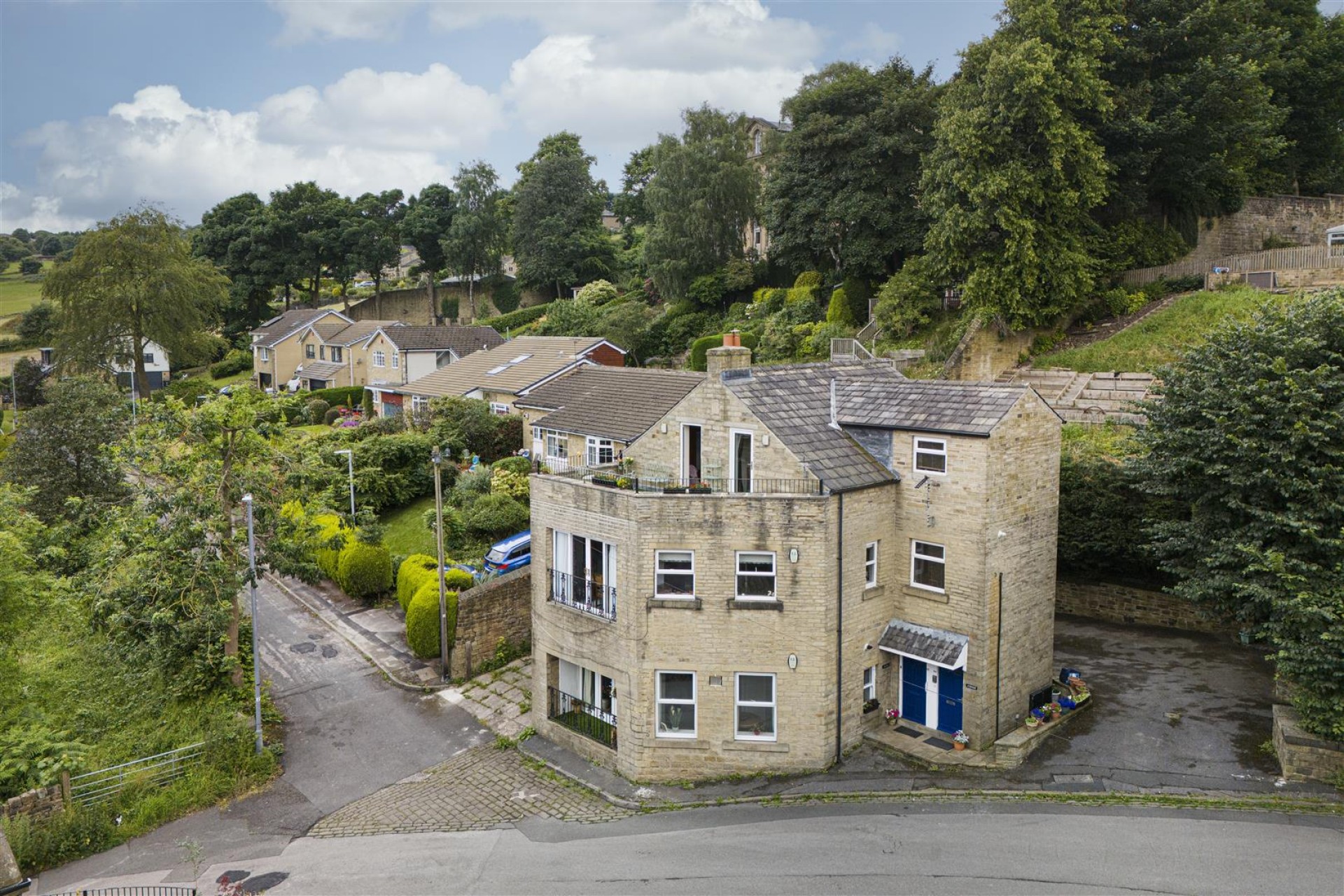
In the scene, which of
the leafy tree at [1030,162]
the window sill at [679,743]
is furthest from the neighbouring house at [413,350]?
the window sill at [679,743]

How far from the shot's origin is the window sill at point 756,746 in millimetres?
19297

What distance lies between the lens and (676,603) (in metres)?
19.2

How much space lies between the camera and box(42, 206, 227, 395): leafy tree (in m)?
55.6

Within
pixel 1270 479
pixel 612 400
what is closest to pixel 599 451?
pixel 612 400

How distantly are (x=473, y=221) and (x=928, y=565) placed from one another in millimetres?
65881

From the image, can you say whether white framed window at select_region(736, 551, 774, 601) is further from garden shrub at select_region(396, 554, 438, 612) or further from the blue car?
garden shrub at select_region(396, 554, 438, 612)

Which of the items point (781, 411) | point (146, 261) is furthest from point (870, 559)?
point (146, 261)

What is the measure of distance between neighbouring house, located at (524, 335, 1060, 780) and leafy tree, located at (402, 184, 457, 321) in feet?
213

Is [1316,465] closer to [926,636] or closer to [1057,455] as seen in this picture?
[1057,455]

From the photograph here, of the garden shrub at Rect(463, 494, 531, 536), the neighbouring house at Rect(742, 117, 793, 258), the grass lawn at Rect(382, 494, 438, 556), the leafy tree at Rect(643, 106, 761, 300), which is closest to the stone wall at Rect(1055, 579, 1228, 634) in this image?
the garden shrub at Rect(463, 494, 531, 536)

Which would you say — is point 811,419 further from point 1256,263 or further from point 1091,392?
point 1256,263

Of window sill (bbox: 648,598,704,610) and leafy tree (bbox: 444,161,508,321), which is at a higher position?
leafy tree (bbox: 444,161,508,321)

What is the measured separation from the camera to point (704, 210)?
5753 centimetres

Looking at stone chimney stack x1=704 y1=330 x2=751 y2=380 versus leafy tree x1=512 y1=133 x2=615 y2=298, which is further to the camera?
leafy tree x1=512 y1=133 x2=615 y2=298
